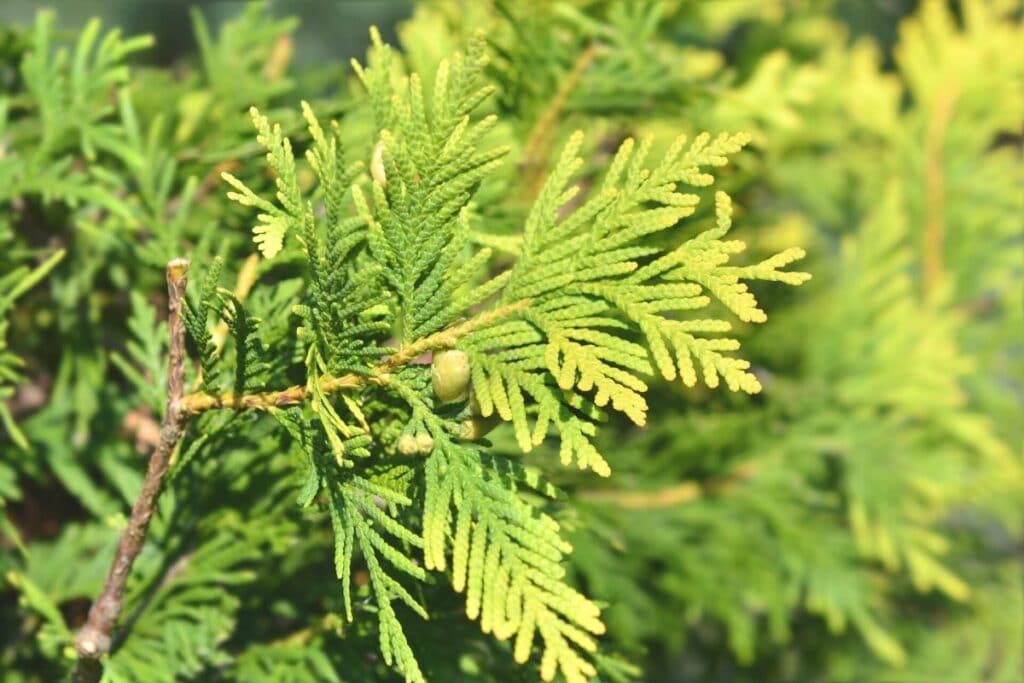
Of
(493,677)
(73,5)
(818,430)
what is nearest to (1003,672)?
(818,430)

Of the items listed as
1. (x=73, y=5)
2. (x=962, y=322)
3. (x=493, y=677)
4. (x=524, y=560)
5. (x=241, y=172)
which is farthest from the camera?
(x=73, y=5)

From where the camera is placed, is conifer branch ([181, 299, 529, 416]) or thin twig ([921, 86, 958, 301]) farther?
thin twig ([921, 86, 958, 301])

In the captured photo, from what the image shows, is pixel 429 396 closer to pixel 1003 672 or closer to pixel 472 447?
pixel 472 447

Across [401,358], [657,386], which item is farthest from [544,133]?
[401,358]

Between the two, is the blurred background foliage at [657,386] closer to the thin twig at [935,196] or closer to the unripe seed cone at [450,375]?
the thin twig at [935,196]

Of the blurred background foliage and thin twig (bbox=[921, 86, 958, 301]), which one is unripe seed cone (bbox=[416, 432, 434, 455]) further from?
thin twig (bbox=[921, 86, 958, 301])

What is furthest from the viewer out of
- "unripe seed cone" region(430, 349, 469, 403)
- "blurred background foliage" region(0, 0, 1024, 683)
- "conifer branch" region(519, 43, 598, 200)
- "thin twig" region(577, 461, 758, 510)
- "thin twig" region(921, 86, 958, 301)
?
"thin twig" region(921, 86, 958, 301)

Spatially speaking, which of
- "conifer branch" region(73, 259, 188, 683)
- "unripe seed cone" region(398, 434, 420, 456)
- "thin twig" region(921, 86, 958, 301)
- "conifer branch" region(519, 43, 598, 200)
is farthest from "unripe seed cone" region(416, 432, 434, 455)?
"thin twig" region(921, 86, 958, 301)

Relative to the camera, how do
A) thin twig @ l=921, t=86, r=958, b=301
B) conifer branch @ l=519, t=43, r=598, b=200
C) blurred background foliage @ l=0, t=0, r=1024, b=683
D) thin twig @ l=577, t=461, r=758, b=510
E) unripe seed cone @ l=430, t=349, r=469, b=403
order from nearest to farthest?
1. unripe seed cone @ l=430, t=349, r=469, b=403
2. blurred background foliage @ l=0, t=0, r=1024, b=683
3. conifer branch @ l=519, t=43, r=598, b=200
4. thin twig @ l=577, t=461, r=758, b=510
5. thin twig @ l=921, t=86, r=958, b=301

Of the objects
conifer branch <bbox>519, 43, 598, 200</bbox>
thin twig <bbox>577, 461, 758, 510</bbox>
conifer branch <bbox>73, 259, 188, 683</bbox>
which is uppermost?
conifer branch <bbox>519, 43, 598, 200</bbox>
